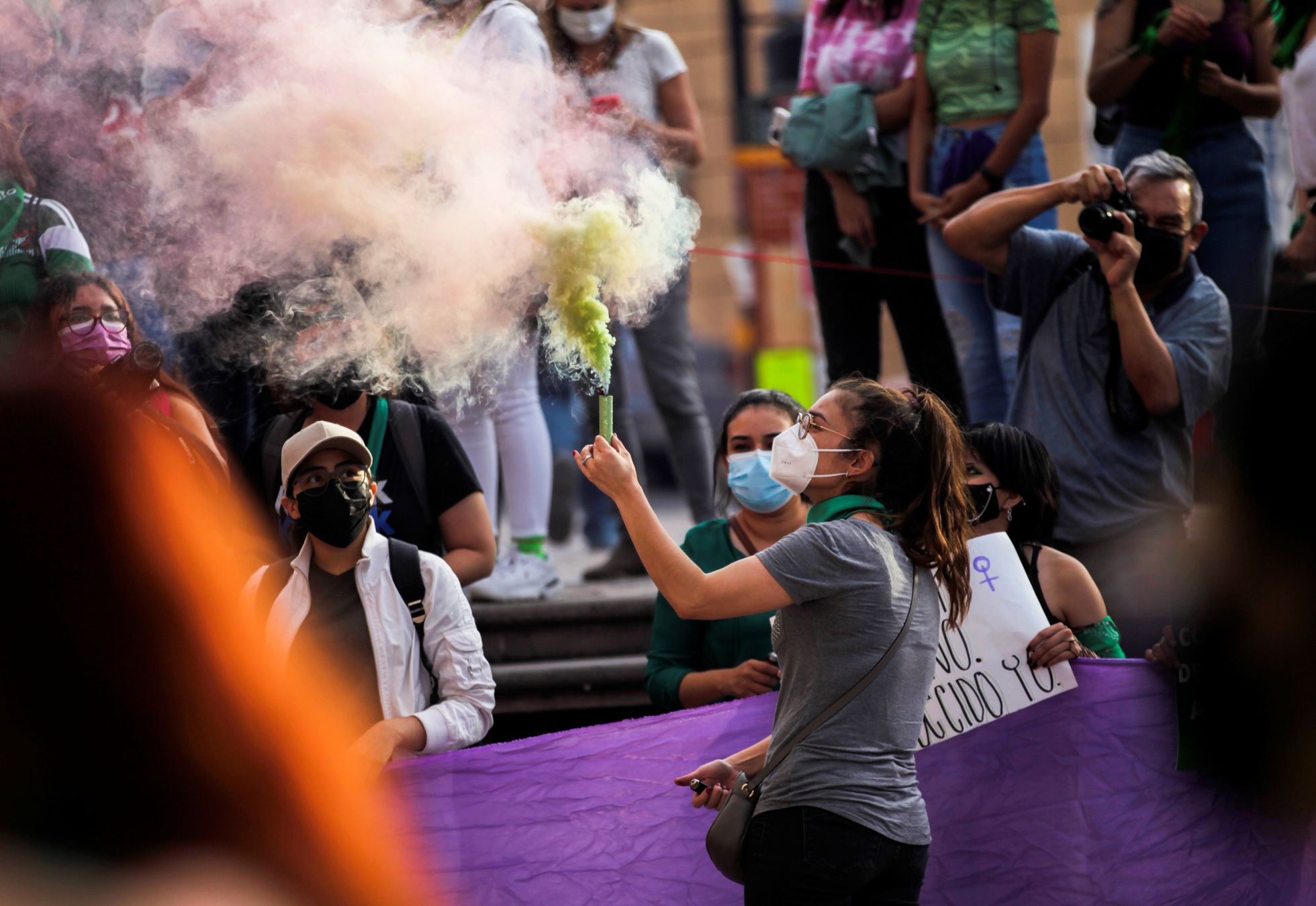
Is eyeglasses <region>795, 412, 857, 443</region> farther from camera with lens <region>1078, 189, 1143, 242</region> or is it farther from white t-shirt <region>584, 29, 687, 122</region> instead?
white t-shirt <region>584, 29, 687, 122</region>

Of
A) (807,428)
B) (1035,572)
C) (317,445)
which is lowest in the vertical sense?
(1035,572)

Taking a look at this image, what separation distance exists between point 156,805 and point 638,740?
1260 mm

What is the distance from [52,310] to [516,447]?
1688mm

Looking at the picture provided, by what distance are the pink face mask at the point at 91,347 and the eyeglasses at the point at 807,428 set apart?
6.69 ft

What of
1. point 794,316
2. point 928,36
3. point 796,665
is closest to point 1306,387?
point 796,665

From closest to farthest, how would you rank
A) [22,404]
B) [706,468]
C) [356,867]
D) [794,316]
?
[22,404]
[356,867]
[706,468]
[794,316]

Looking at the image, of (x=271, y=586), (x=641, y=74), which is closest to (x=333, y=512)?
(x=271, y=586)

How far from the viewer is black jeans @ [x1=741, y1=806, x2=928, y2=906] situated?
276 cm

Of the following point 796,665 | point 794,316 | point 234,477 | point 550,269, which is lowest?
point 794,316

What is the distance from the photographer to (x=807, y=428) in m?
3.13

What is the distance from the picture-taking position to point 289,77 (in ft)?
12.8

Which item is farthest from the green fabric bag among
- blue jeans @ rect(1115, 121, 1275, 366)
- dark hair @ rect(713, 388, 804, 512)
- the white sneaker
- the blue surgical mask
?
the white sneaker

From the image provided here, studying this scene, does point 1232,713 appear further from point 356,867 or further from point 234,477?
point 234,477

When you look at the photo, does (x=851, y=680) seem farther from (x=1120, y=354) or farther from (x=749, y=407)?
(x=1120, y=354)
